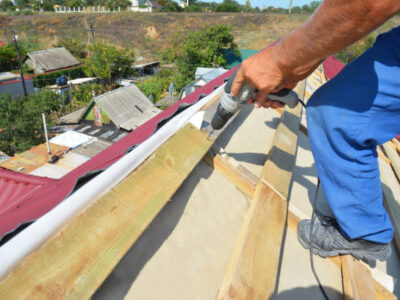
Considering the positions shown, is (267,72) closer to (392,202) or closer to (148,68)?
(392,202)

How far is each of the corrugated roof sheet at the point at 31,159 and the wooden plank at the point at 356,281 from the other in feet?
35.8

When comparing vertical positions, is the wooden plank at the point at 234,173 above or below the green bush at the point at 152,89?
above

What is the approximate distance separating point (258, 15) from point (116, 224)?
44703mm

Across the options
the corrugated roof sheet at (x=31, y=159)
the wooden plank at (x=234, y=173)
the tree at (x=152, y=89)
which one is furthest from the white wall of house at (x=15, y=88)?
the wooden plank at (x=234, y=173)

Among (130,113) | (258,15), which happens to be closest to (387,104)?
(130,113)

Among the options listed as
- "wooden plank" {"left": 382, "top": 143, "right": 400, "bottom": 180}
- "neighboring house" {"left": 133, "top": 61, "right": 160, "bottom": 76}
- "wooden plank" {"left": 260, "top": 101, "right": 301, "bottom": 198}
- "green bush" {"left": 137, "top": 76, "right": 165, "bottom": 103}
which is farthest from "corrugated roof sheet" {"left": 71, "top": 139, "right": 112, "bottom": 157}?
"neighboring house" {"left": 133, "top": 61, "right": 160, "bottom": 76}

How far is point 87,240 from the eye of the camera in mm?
843

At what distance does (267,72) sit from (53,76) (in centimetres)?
3180

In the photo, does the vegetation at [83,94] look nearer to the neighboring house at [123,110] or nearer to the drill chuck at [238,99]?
the neighboring house at [123,110]

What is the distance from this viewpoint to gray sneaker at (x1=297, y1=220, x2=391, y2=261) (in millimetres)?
1361

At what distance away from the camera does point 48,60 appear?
1123 inches

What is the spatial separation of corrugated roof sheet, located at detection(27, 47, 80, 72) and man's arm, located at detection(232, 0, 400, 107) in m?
32.5

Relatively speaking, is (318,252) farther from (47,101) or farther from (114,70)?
(114,70)

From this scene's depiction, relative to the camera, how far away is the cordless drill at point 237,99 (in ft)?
4.78
